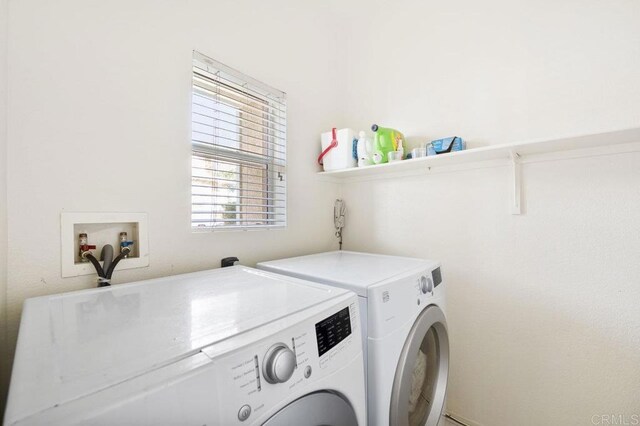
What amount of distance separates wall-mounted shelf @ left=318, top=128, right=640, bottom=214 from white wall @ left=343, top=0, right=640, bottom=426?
0.16 ft

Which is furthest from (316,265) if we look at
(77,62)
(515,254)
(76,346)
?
(77,62)

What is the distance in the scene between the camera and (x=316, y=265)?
4.31 feet

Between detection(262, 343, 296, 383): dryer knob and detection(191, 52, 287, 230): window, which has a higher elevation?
detection(191, 52, 287, 230): window

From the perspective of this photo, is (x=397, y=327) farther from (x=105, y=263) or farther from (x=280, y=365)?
(x=105, y=263)

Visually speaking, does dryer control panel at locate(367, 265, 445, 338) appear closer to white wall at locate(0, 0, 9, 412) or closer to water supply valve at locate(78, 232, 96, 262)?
water supply valve at locate(78, 232, 96, 262)

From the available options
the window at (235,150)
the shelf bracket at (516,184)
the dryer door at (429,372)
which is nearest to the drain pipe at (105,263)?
the window at (235,150)

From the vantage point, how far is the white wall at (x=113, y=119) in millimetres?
860

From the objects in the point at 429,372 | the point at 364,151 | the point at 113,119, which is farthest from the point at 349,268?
the point at 113,119

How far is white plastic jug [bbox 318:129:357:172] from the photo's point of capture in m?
1.74

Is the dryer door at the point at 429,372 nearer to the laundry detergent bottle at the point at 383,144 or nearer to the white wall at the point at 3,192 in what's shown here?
the laundry detergent bottle at the point at 383,144

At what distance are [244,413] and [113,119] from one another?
1111mm

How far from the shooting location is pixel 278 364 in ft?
1.73

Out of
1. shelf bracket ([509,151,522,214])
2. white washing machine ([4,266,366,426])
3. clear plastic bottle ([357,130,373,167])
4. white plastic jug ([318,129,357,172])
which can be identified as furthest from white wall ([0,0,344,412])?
shelf bracket ([509,151,522,214])

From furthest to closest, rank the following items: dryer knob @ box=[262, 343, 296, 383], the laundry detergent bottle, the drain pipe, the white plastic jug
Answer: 1. the white plastic jug
2. the laundry detergent bottle
3. the drain pipe
4. dryer knob @ box=[262, 343, 296, 383]
